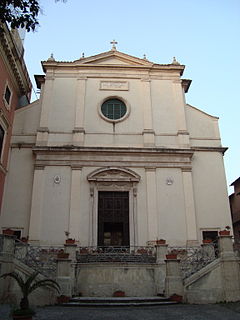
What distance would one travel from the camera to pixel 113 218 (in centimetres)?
1747

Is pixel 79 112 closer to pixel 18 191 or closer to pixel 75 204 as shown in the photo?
pixel 75 204

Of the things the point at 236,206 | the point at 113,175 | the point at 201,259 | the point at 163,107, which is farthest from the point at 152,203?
the point at 236,206

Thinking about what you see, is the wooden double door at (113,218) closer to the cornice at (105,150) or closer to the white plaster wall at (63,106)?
the cornice at (105,150)

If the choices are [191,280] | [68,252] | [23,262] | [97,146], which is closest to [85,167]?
[97,146]

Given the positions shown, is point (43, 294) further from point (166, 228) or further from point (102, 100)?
point (102, 100)

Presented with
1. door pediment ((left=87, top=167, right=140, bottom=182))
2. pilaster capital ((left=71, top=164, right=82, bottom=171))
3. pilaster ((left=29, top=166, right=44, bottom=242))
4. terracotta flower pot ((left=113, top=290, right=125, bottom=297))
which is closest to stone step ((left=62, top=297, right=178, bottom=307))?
terracotta flower pot ((left=113, top=290, right=125, bottom=297))

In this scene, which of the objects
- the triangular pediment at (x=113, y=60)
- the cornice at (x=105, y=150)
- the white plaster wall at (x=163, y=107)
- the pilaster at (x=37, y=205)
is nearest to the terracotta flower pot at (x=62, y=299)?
the pilaster at (x=37, y=205)

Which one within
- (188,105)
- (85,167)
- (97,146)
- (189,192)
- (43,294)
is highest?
(188,105)

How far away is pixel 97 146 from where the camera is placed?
1866 cm

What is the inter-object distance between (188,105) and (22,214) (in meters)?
11.6

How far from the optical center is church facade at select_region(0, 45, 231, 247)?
1703 cm

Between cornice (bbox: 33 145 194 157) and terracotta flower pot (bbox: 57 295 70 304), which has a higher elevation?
cornice (bbox: 33 145 194 157)

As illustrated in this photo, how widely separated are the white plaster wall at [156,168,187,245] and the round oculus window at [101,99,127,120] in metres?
4.26

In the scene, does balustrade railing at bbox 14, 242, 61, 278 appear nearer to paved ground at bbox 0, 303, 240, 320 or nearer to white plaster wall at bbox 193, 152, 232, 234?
paved ground at bbox 0, 303, 240, 320
